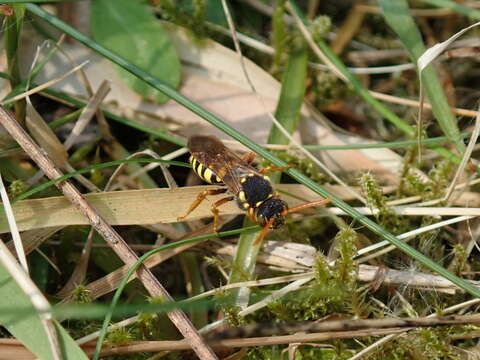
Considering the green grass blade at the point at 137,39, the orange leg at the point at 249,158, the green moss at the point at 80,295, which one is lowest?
the green moss at the point at 80,295

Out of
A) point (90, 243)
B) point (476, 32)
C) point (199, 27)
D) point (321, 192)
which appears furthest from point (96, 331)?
point (476, 32)

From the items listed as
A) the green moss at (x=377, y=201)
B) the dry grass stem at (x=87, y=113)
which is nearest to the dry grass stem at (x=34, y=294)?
the dry grass stem at (x=87, y=113)

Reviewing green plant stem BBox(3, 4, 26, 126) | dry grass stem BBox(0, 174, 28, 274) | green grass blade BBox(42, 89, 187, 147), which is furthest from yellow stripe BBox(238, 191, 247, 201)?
green plant stem BBox(3, 4, 26, 126)

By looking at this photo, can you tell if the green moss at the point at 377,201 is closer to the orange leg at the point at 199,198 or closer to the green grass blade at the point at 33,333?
the orange leg at the point at 199,198

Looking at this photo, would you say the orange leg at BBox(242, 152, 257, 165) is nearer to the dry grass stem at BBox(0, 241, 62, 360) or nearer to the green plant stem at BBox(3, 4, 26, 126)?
the green plant stem at BBox(3, 4, 26, 126)

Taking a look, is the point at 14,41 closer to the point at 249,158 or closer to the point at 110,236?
the point at 110,236

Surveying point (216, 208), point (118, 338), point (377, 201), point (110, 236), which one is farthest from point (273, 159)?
point (118, 338)
